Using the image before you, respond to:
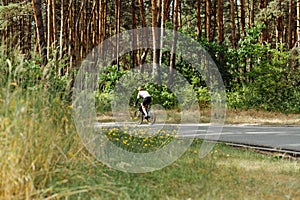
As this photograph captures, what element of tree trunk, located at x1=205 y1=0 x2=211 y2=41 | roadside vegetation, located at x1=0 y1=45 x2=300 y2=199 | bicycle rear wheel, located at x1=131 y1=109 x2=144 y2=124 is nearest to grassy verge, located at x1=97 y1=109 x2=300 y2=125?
bicycle rear wheel, located at x1=131 y1=109 x2=144 y2=124

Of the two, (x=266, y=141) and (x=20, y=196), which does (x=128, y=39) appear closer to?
(x=266, y=141)

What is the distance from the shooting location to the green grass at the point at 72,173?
4789mm

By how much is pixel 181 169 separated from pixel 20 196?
2932mm

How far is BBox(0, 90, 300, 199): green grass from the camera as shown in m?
4.79

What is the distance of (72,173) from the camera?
5.21 metres

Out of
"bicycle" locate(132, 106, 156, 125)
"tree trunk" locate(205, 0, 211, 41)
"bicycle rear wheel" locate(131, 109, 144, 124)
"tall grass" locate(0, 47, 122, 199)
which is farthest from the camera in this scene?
"tree trunk" locate(205, 0, 211, 41)

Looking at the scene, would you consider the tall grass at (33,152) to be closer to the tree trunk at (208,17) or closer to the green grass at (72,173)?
the green grass at (72,173)

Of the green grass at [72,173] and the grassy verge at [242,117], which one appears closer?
the green grass at [72,173]

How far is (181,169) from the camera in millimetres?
7039

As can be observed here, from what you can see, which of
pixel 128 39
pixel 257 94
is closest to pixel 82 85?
pixel 257 94

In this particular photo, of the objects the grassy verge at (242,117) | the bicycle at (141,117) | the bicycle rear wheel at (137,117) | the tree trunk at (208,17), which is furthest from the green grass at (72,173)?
the tree trunk at (208,17)

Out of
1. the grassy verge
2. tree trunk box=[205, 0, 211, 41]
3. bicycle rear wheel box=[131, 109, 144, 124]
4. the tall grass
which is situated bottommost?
the grassy verge

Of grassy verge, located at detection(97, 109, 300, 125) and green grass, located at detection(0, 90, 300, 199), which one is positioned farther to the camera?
grassy verge, located at detection(97, 109, 300, 125)

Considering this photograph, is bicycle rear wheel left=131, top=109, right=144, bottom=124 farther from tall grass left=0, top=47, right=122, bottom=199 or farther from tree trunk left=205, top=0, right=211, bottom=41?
tree trunk left=205, top=0, right=211, bottom=41
